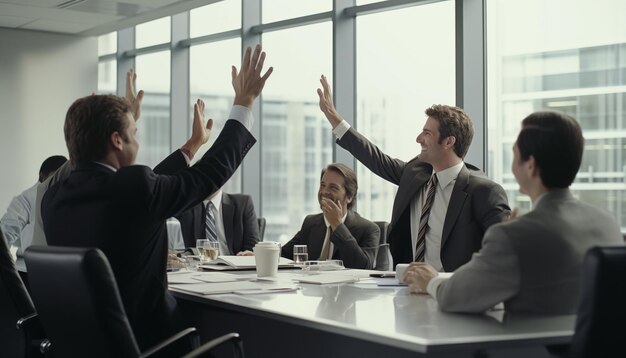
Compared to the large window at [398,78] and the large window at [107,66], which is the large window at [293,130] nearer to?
the large window at [398,78]

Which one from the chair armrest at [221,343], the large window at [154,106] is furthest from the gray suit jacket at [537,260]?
the large window at [154,106]

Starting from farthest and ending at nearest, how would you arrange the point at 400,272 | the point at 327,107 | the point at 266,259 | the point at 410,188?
the point at 327,107 < the point at 410,188 < the point at 266,259 < the point at 400,272

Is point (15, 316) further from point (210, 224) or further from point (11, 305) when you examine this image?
point (210, 224)

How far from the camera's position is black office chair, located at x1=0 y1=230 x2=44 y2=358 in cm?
323

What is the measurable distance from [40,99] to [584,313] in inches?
334

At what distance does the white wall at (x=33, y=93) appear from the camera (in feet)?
30.7

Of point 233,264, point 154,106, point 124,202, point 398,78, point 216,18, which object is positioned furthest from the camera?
point 154,106

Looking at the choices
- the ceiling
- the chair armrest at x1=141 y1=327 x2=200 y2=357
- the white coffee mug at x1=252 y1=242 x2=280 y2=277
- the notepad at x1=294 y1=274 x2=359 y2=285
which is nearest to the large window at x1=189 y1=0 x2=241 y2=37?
the ceiling

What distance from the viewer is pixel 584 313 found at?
206 centimetres

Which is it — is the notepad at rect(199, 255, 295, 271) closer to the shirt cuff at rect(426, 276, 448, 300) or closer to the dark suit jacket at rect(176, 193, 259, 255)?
the dark suit jacket at rect(176, 193, 259, 255)

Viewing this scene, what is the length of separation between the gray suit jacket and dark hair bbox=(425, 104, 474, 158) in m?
1.97

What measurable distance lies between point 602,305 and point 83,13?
7359 millimetres

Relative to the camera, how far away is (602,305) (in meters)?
2.04

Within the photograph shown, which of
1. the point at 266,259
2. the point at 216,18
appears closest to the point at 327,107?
the point at 266,259
